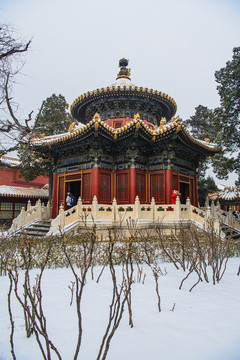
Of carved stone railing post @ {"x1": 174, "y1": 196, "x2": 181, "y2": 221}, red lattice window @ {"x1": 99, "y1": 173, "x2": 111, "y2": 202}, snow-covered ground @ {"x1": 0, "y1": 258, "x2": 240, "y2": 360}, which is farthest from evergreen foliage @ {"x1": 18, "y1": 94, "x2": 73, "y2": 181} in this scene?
snow-covered ground @ {"x1": 0, "y1": 258, "x2": 240, "y2": 360}

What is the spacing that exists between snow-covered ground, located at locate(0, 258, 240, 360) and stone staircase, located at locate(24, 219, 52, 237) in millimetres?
8038

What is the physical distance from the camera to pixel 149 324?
3.31 metres

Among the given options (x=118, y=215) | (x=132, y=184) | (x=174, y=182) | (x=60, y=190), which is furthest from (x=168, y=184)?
(x=60, y=190)

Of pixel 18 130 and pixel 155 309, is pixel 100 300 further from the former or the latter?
pixel 18 130

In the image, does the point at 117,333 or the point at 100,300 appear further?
the point at 100,300

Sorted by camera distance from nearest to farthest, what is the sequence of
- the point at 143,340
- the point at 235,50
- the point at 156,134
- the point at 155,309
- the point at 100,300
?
the point at 143,340
the point at 155,309
the point at 100,300
the point at 156,134
the point at 235,50

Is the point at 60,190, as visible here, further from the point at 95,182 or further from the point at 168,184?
the point at 168,184

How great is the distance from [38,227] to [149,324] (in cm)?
1152

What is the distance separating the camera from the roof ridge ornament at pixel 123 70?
18.3 meters

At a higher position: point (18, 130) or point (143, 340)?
point (18, 130)

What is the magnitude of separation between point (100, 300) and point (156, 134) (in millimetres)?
10148

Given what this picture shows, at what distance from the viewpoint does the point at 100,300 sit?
4332 millimetres

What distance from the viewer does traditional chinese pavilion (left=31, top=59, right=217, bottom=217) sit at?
43.4 ft

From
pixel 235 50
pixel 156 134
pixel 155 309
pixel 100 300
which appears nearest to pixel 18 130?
pixel 100 300
